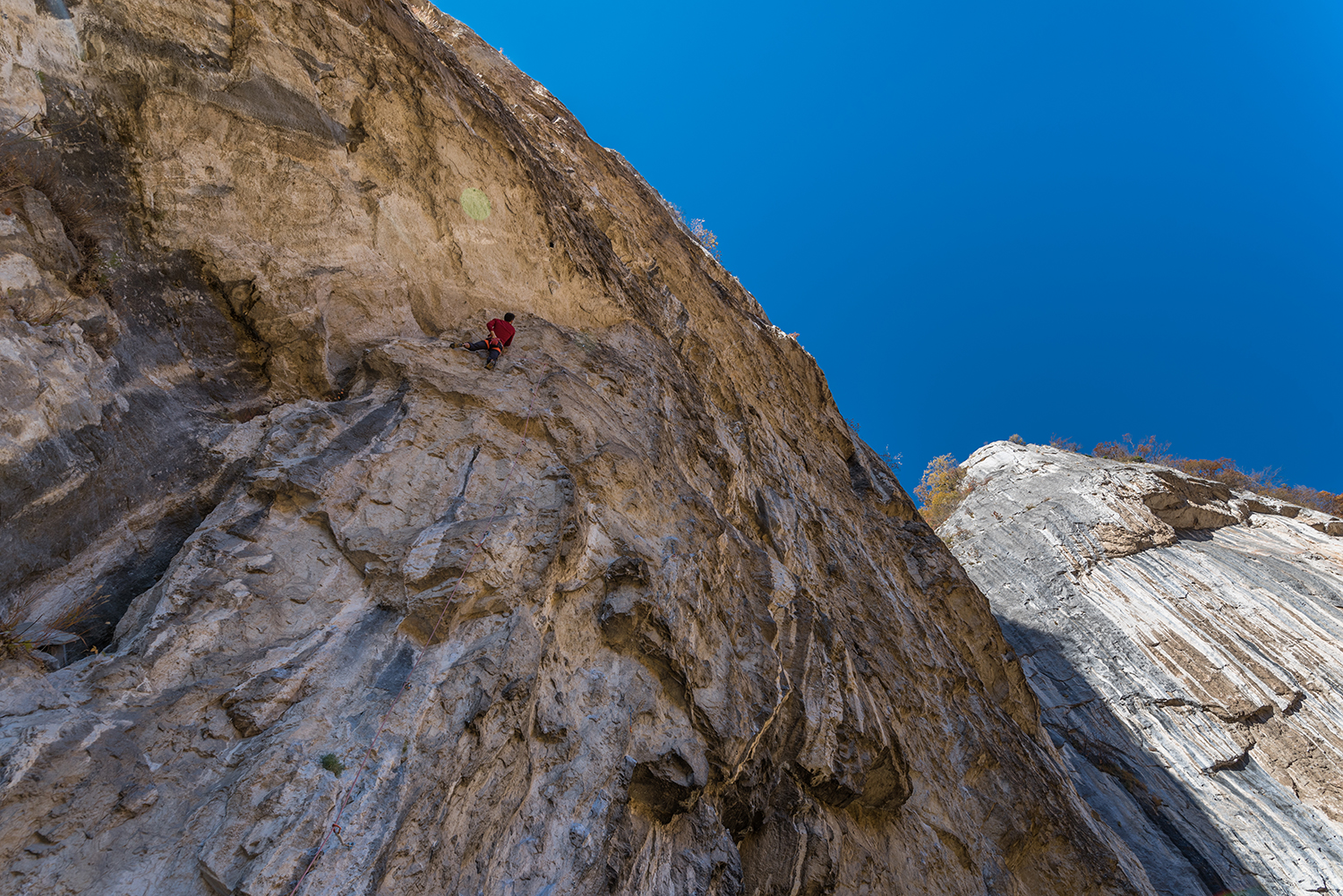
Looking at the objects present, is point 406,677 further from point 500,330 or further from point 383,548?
point 500,330

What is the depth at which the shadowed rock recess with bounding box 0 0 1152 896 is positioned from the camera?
4.13 meters

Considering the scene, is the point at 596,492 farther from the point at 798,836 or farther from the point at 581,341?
the point at 798,836

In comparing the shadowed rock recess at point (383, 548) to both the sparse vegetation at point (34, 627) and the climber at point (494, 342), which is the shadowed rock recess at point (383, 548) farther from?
the climber at point (494, 342)

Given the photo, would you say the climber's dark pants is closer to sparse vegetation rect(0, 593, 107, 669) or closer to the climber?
the climber

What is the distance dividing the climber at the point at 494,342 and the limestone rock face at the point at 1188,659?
18.6 metres

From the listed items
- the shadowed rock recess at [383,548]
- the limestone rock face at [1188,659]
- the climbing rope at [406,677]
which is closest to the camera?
the climbing rope at [406,677]

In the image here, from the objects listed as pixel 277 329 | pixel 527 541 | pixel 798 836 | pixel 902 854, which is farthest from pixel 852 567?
pixel 277 329

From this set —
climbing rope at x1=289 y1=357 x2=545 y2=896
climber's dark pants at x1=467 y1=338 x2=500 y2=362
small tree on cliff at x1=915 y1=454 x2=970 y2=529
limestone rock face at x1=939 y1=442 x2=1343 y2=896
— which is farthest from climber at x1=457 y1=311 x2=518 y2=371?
small tree on cliff at x1=915 y1=454 x2=970 y2=529

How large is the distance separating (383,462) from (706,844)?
5.22 meters

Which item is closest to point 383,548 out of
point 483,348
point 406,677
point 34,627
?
point 406,677

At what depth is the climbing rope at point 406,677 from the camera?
3869 mm

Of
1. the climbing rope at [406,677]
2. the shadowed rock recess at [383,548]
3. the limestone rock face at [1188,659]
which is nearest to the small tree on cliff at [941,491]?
the limestone rock face at [1188,659]

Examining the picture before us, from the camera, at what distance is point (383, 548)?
218 inches

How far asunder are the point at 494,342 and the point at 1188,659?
884 inches
